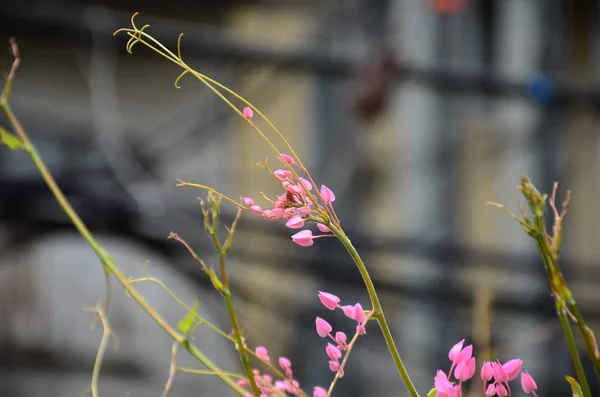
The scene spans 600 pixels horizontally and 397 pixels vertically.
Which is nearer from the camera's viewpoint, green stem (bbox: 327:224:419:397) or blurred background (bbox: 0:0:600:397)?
green stem (bbox: 327:224:419:397)

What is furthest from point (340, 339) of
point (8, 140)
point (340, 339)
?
point (8, 140)

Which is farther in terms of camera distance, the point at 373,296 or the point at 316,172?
the point at 316,172

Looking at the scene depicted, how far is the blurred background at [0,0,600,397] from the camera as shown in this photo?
117cm

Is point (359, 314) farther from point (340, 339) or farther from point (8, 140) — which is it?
point (8, 140)

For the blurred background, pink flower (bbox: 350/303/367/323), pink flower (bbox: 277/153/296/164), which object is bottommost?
the blurred background

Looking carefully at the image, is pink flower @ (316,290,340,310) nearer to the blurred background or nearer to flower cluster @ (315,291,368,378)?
flower cluster @ (315,291,368,378)

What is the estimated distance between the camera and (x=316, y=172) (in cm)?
250

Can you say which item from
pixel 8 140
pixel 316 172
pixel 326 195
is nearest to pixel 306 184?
pixel 326 195

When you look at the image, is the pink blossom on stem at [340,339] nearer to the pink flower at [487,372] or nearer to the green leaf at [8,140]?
the pink flower at [487,372]

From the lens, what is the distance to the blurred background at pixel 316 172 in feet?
3.83

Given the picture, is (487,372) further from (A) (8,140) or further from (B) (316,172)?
(B) (316,172)

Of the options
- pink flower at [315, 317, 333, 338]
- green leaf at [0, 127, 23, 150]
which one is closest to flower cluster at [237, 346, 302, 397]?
pink flower at [315, 317, 333, 338]

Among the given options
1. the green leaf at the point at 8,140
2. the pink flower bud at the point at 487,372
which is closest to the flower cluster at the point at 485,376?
the pink flower bud at the point at 487,372

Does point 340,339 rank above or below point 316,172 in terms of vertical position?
above
